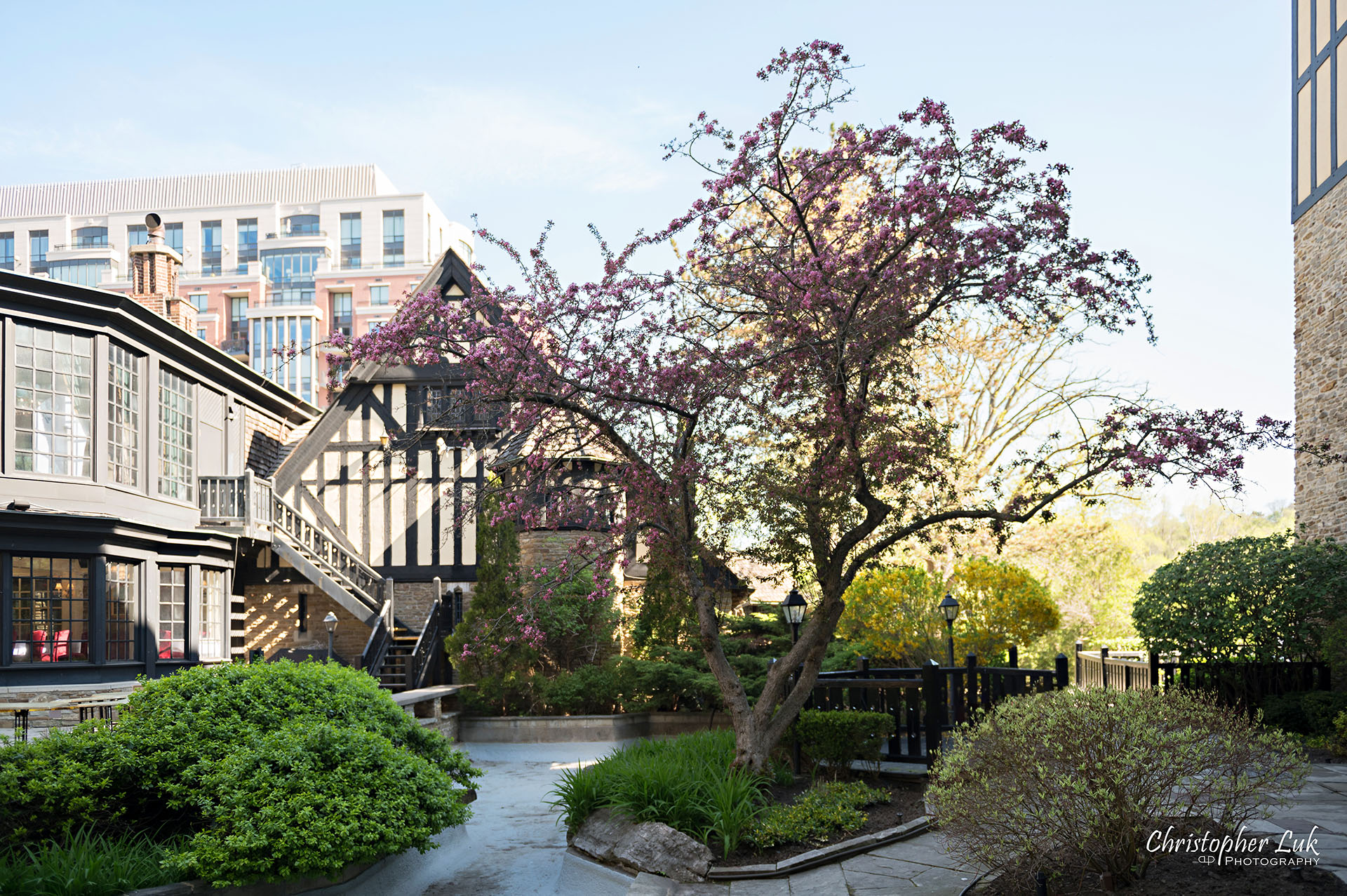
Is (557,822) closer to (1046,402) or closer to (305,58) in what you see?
(305,58)

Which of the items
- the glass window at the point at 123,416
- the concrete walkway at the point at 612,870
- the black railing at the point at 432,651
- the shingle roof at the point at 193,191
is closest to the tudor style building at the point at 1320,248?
the concrete walkway at the point at 612,870

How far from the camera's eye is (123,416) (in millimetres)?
15188

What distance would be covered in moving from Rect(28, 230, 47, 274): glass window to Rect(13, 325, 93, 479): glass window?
5764cm

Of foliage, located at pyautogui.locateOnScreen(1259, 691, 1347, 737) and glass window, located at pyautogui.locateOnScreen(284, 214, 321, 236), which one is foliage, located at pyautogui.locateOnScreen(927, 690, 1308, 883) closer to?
foliage, located at pyautogui.locateOnScreen(1259, 691, 1347, 737)

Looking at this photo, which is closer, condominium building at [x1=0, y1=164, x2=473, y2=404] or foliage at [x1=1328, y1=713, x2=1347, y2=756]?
foliage at [x1=1328, y1=713, x2=1347, y2=756]

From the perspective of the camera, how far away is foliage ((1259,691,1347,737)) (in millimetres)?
12430

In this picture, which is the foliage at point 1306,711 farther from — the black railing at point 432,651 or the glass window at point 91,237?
the glass window at point 91,237

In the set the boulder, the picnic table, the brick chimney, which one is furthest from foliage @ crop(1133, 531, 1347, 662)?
the brick chimney

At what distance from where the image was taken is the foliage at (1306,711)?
40.8 ft

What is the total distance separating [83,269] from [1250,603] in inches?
2592

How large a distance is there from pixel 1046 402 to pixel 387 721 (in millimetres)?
17588

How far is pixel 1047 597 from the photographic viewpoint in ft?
53.9

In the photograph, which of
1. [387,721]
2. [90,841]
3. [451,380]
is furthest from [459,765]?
[451,380]

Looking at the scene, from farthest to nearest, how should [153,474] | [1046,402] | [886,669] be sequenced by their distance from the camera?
[1046,402] → [153,474] → [886,669]
